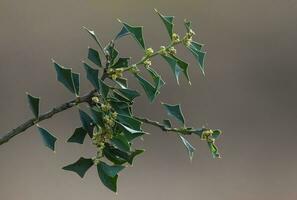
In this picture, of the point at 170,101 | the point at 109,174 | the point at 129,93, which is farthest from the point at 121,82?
the point at 170,101

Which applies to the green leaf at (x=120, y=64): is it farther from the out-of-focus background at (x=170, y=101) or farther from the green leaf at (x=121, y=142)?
the out-of-focus background at (x=170, y=101)

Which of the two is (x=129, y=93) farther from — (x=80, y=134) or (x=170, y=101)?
(x=170, y=101)

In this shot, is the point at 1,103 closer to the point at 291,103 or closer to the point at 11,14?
the point at 11,14

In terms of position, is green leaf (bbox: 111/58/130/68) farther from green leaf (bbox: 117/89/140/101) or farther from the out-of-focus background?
the out-of-focus background

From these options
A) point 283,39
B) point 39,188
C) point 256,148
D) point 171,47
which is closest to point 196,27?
point 283,39

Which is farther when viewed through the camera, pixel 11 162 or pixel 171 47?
pixel 11 162

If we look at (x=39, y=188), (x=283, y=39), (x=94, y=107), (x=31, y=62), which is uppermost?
(x=283, y=39)

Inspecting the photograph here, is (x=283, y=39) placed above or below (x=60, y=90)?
above
